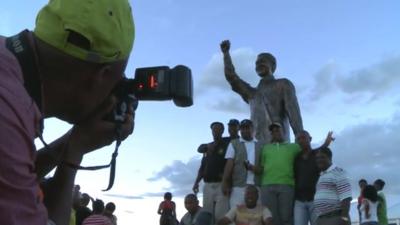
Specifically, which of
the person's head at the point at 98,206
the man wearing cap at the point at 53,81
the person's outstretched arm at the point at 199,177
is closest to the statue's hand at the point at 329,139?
the person's outstretched arm at the point at 199,177

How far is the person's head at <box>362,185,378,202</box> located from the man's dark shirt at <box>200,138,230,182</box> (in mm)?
5206

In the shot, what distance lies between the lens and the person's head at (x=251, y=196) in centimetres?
726

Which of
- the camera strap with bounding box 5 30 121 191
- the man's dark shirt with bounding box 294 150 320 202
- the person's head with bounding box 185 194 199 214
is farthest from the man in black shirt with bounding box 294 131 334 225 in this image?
the camera strap with bounding box 5 30 121 191

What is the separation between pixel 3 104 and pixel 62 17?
37 cm

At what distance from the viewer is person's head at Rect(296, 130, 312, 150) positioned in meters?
7.27

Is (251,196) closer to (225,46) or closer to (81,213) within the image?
(225,46)

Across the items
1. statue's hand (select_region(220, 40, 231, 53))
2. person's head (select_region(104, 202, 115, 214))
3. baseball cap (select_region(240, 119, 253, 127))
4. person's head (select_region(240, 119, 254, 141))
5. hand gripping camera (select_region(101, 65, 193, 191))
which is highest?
statue's hand (select_region(220, 40, 231, 53))

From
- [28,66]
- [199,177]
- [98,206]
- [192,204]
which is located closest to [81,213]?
[98,206]

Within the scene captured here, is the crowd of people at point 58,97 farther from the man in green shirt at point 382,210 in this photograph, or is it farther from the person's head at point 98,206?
the man in green shirt at point 382,210

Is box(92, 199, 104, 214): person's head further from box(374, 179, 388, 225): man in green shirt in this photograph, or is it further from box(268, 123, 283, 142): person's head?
box(374, 179, 388, 225): man in green shirt

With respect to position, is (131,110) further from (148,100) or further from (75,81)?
(75,81)

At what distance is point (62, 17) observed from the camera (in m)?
1.21

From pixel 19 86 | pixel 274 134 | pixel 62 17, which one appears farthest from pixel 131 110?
pixel 274 134

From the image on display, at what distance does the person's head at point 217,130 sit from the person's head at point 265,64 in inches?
44.9
